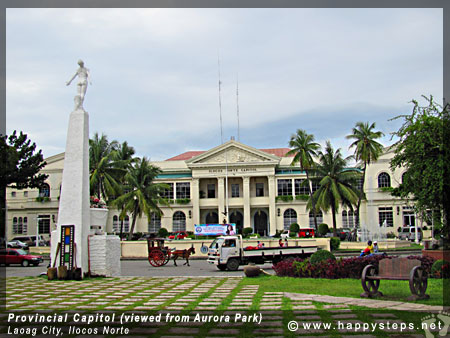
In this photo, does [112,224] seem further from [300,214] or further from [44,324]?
[44,324]

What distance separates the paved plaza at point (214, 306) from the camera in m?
7.23

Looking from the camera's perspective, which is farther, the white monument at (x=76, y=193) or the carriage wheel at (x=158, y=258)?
the carriage wheel at (x=158, y=258)

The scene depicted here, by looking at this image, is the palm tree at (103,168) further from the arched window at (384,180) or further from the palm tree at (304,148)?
the arched window at (384,180)

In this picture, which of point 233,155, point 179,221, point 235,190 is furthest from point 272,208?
point 179,221

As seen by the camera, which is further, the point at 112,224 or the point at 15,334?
the point at 112,224

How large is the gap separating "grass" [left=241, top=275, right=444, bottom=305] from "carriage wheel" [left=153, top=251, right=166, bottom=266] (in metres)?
10.2

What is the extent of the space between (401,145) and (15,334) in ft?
39.5

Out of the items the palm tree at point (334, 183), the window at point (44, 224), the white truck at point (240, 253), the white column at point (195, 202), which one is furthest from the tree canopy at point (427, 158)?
the window at point (44, 224)

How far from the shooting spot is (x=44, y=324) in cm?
793

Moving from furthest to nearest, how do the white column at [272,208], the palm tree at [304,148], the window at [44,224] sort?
the window at [44,224], the white column at [272,208], the palm tree at [304,148]

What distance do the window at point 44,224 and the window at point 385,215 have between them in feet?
128

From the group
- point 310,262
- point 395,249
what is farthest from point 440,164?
point 395,249

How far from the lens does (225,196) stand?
57000mm

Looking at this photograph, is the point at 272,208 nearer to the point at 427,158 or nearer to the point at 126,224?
the point at 126,224
